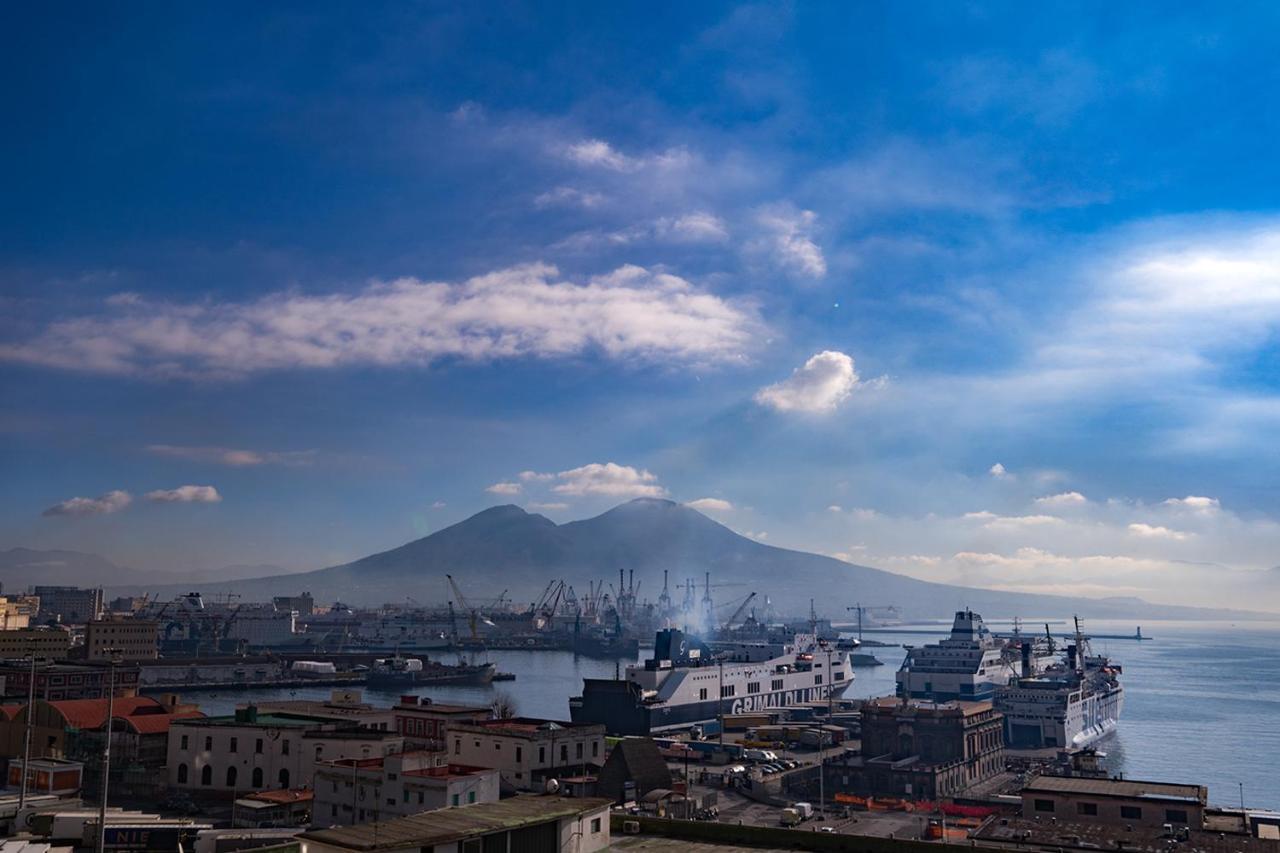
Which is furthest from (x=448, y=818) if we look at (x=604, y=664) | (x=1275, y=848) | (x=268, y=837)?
(x=604, y=664)

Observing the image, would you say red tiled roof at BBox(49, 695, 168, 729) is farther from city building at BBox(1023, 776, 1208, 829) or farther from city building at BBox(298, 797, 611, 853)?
city building at BBox(1023, 776, 1208, 829)

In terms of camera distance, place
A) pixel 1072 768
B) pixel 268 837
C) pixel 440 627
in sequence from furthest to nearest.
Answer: pixel 440 627
pixel 1072 768
pixel 268 837

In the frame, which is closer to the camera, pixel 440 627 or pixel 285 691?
pixel 285 691

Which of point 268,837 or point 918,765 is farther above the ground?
point 268,837

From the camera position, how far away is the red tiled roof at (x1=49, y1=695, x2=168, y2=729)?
42.7 m

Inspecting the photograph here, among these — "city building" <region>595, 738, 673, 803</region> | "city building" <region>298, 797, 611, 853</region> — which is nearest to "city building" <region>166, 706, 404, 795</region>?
"city building" <region>595, 738, 673, 803</region>

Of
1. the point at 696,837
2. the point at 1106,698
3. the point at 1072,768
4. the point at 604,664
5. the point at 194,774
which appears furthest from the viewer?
the point at 604,664

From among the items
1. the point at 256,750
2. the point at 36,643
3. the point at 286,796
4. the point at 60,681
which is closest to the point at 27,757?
the point at 286,796

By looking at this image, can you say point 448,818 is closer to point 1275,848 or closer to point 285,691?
point 1275,848

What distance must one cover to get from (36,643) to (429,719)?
74.1 meters

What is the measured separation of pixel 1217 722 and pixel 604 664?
9069 centimetres

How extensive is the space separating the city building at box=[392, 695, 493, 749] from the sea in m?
34.8

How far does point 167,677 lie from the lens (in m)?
111

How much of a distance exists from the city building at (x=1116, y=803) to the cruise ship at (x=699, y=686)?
1177 inches
